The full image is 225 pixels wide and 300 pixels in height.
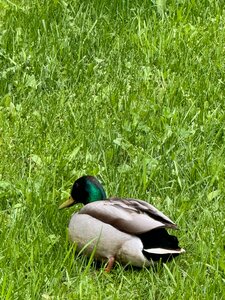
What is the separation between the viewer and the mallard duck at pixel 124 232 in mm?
4219

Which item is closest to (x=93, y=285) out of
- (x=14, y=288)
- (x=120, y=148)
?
(x=14, y=288)

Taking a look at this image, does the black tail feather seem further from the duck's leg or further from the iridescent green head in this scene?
the iridescent green head

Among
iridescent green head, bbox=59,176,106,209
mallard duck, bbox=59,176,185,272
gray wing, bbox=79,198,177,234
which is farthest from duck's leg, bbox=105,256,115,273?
iridescent green head, bbox=59,176,106,209

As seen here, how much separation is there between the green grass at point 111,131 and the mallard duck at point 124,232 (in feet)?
0.24

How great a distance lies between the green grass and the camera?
4160 mm

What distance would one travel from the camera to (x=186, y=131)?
17.3 feet

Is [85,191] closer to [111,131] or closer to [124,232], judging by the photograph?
[124,232]

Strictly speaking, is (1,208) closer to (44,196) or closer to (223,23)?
(44,196)

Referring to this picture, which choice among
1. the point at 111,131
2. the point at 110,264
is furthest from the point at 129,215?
the point at 111,131

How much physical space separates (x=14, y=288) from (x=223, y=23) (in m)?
3.36

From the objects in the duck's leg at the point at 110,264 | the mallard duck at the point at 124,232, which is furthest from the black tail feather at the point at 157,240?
the duck's leg at the point at 110,264

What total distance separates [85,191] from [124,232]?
0.39 m

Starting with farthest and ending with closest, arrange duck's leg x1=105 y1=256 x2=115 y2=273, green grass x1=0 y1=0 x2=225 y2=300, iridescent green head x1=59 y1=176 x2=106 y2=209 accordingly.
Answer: iridescent green head x1=59 y1=176 x2=106 y2=209, duck's leg x1=105 y1=256 x2=115 y2=273, green grass x1=0 y1=0 x2=225 y2=300

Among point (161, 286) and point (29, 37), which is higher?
point (29, 37)
